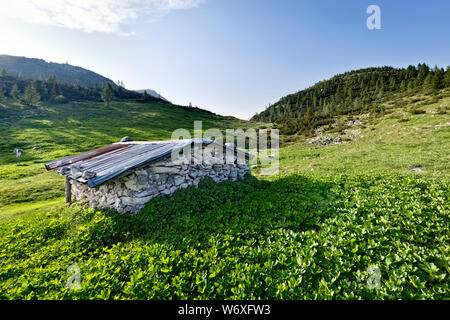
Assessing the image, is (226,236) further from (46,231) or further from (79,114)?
(79,114)

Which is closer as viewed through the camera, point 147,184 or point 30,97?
point 147,184

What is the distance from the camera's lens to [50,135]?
4762cm

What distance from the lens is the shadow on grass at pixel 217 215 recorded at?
5820 mm

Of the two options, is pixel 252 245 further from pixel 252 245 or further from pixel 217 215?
pixel 217 215

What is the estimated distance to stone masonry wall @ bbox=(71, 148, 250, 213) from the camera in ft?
26.8

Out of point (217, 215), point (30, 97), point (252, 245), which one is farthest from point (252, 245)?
point (30, 97)

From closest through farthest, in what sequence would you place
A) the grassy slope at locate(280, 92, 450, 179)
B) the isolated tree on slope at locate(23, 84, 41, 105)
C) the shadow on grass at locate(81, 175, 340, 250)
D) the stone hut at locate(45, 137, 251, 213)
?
the shadow on grass at locate(81, 175, 340, 250) < the stone hut at locate(45, 137, 251, 213) < the grassy slope at locate(280, 92, 450, 179) < the isolated tree on slope at locate(23, 84, 41, 105)

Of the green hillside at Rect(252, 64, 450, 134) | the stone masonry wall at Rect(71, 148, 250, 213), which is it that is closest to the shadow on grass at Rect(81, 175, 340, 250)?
the stone masonry wall at Rect(71, 148, 250, 213)

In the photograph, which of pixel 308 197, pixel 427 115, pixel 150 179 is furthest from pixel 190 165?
pixel 427 115

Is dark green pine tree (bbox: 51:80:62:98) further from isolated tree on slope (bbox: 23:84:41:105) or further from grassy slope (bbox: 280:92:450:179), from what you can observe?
grassy slope (bbox: 280:92:450:179)

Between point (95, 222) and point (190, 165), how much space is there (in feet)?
14.8

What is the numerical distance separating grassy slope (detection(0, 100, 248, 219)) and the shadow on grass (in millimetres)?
11623

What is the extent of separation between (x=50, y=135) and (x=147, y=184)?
57.4 metres

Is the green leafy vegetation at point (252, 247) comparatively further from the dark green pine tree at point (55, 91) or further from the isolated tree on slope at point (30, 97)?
the dark green pine tree at point (55, 91)
